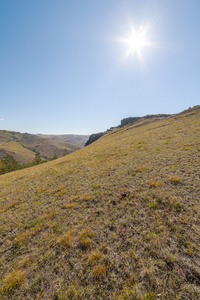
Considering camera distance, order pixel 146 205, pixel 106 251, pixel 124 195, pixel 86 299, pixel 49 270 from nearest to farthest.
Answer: pixel 86 299
pixel 49 270
pixel 106 251
pixel 146 205
pixel 124 195

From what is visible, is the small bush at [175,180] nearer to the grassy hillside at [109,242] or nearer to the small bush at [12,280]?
the grassy hillside at [109,242]

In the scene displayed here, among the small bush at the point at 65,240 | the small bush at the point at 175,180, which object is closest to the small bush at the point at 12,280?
the small bush at the point at 65,240

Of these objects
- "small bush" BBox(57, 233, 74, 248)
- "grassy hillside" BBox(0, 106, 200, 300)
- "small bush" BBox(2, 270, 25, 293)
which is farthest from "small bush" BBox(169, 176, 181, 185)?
"small bush" BBox(2, 270, 25, 293)

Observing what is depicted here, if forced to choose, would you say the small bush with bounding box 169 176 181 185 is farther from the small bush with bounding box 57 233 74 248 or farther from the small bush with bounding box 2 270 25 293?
the small bush with bounding box 2 270 25 293

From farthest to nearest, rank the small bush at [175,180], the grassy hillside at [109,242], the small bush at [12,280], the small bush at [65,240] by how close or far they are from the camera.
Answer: the small bush at [175,180]
the small bush at [65,240]
the small bush at [12,280]
the grassy hillside at [109,242]

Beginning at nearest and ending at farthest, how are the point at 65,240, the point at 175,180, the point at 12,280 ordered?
1. the point at 12,280
2. the point at 65,240
3. the point at 175,180

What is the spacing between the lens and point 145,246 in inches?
201

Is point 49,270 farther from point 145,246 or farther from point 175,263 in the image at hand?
point 175,263

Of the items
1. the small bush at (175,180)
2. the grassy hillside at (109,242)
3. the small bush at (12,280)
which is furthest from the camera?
the small bush at (175,180)

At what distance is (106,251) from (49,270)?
2547mm

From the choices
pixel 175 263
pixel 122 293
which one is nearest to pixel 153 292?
pixel 122 293

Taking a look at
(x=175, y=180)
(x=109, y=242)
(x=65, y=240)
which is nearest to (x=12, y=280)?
(x=65, y=240)

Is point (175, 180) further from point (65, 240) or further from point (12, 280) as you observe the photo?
point (12, 280)

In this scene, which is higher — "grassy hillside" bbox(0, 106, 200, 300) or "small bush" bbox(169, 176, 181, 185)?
"small bush" bbox(169, 176, 181, 185)
